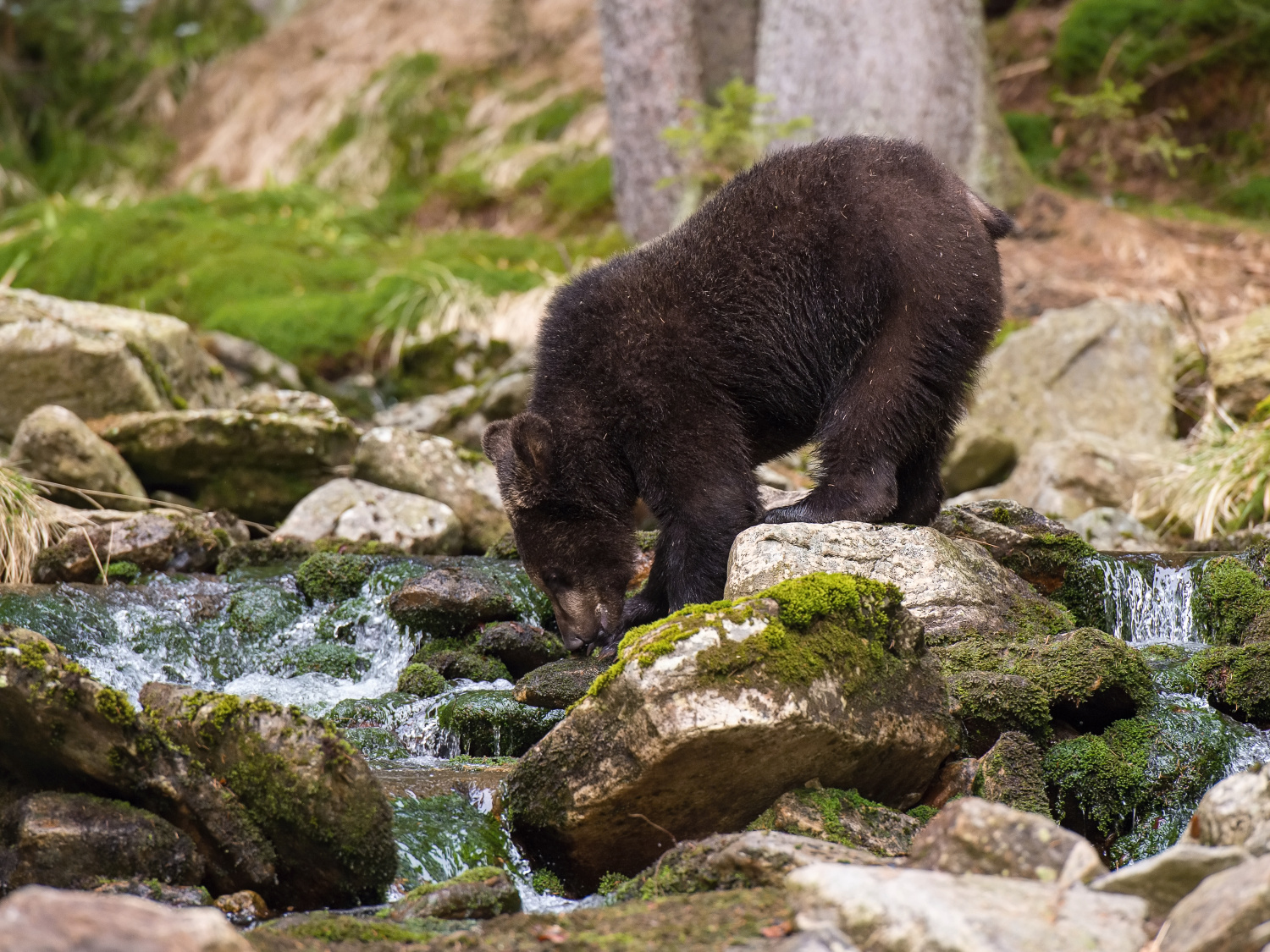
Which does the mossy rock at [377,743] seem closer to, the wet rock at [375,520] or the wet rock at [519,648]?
the wet rock at [519,648]

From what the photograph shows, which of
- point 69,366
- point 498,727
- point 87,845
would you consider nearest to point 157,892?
point 87,845

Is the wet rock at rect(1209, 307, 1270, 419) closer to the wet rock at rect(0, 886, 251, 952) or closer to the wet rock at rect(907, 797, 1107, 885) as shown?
the wet rock at rect(907, 797, 1107, 885)

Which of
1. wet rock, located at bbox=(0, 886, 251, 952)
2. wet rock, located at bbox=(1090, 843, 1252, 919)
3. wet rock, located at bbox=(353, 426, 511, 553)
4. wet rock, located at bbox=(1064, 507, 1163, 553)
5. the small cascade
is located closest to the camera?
wet rock, located at bbox=(0, 886, 251, 952)

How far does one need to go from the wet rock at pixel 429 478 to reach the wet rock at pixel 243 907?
522cm

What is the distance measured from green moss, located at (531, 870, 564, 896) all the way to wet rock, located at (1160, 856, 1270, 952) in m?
2.06

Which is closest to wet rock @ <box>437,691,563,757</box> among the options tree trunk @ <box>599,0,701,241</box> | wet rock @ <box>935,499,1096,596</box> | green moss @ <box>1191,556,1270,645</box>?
wet rock @ <box>935,499,1096,596</box>

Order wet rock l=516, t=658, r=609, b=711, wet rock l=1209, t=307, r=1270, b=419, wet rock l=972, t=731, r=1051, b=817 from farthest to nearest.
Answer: wet rock l=1209, t=307, r=1270, b=419, wet rock l=516, t=658, r=609, b=711, wet rock l=972, t=731, r=1051, b=817

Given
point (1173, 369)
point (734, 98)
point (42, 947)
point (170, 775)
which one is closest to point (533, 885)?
point (170, 775)

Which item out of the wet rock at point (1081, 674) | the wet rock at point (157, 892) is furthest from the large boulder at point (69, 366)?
the wet rock at point (1081, 674)

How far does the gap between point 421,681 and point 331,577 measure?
1.62m

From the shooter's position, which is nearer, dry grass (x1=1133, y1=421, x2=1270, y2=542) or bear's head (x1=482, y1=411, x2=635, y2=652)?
bear's head (x1=482, y1=411, x2=635, y2=652)

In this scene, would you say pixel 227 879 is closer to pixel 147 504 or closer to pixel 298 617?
pixel 298 617

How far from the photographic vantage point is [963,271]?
5.76 meters

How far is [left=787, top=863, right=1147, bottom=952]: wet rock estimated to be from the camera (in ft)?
9.44
